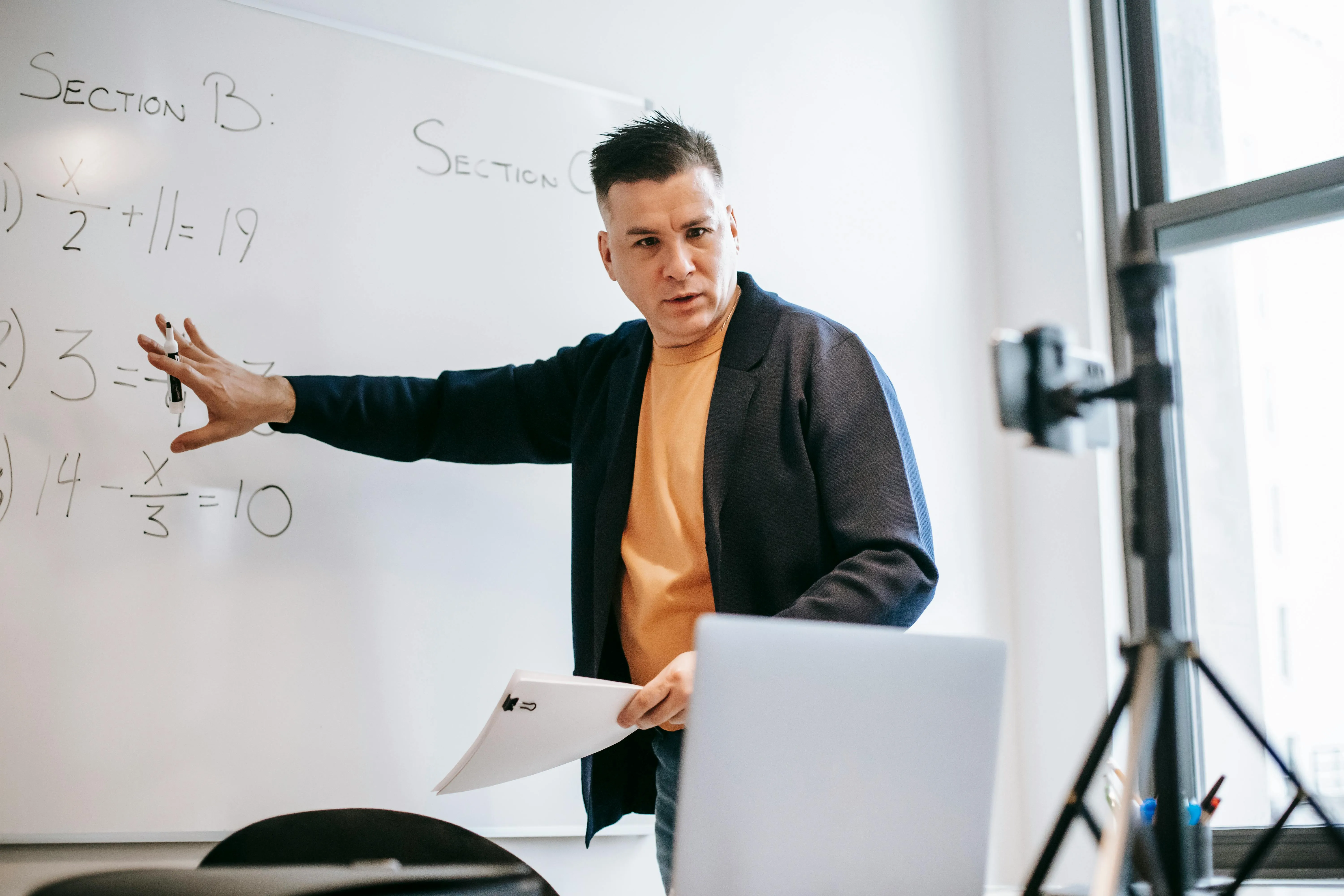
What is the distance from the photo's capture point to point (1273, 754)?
2.85ft

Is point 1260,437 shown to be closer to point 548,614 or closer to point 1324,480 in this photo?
point 1324,480

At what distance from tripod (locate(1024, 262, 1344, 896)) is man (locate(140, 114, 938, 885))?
38 cm

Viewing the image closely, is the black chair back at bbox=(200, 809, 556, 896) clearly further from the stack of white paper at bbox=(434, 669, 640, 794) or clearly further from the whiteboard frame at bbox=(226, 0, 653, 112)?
the whiteboard frame at bbox=(226, 0, 653, 112)

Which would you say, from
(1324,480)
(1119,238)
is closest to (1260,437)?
(1324,480)

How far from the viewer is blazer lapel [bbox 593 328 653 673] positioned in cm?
137

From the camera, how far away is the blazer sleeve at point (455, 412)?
1409 millimetres

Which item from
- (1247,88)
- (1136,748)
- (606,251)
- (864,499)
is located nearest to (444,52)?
(606,251)

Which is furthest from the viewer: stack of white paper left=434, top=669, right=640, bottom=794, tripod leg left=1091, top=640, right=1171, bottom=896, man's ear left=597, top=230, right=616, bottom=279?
man's ear left=597, top=230, right=616, bottom=279

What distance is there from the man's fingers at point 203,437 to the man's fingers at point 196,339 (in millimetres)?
95

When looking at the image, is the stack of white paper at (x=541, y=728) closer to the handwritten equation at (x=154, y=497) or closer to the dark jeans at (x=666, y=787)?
the dark jeans at (x=666, y=787)

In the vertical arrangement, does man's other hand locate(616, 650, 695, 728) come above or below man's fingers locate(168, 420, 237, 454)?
below

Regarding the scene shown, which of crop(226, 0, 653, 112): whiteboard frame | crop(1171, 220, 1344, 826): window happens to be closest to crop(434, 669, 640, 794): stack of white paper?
crop(226, 0, 653, 112): whiteboard frame

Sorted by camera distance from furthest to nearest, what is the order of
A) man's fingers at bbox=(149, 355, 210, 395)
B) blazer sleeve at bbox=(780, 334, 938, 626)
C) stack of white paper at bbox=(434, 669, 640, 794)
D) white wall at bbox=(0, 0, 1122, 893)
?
1. white wall at bbox=(0, 0, 1122, 893)
2. man's fingers at bbox=(149, 355, 210, 395)
3. blazer sleeve at bbox=(780, 334, 938, 626)
4. stack of white paper at bbox=(434, 669, 640, 794)

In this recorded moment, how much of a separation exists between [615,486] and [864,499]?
37cm
